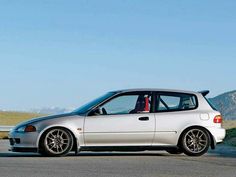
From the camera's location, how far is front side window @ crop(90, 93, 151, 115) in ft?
42.8

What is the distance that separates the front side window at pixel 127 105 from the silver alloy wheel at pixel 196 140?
101 cm

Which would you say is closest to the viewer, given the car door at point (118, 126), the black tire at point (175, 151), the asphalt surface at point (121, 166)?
the asphalt surface at point (121, 166)

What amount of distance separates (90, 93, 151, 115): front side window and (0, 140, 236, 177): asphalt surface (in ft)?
3.04

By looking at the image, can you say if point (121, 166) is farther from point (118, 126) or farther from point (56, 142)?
point (56, 142)

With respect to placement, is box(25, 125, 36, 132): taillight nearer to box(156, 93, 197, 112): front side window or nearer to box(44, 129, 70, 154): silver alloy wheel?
box(44, 129, 70, 154): silver alloy wheel

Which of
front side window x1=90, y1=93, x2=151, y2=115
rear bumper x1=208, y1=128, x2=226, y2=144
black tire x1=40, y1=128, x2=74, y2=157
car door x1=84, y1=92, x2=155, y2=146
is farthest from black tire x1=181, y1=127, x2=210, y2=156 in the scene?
black tire x1=40, y1=128, x2=74, y2=157

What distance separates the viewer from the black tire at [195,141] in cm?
1314

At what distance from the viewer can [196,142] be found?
13.2 metres

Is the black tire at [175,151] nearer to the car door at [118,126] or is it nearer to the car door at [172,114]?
the car door at [172,114]

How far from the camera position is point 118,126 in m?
12.9

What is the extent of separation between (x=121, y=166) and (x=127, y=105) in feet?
8.83

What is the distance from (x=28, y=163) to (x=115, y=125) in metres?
2.26

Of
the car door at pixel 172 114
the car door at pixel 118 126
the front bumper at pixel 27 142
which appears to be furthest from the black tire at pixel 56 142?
the car door at pixel 172 114

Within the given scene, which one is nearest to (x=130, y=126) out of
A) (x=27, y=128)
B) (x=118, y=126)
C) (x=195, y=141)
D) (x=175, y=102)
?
(x=118, y=126)
